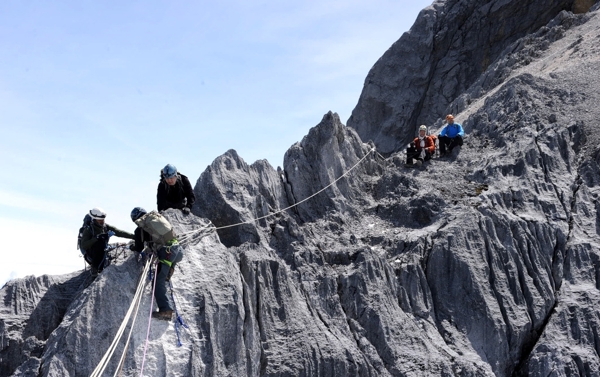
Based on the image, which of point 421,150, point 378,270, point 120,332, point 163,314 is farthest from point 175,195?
point 421,150

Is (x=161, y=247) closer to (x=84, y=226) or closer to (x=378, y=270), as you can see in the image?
(x=84, y=226)

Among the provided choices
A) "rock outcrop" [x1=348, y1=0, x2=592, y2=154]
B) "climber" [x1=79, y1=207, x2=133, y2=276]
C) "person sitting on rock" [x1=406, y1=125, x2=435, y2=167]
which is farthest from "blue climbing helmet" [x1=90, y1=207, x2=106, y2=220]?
"rock outcrop" [x1=348, y1=0, x2=592, y2=154]

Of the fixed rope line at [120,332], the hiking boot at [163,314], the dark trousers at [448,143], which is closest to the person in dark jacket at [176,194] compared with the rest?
the fixed rope line at [120,332]

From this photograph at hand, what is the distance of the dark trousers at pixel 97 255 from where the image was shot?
54.3 feet

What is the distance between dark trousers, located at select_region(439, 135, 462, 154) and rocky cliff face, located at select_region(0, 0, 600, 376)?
335mm

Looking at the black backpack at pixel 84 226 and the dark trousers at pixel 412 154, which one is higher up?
the dark trousers at pixel 412 154

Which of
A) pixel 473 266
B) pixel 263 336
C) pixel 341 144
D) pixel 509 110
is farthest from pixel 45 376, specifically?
pixel 509 110

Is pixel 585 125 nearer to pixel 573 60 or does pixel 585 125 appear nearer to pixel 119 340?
pixel 573 60

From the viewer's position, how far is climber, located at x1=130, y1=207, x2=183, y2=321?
1569cm

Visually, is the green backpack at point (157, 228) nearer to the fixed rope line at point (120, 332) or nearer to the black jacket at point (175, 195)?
the fixed rope line at point (120, 332)

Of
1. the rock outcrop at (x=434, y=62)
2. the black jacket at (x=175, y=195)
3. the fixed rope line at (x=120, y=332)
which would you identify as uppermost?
the rock outcrop at (x=434, y=62)

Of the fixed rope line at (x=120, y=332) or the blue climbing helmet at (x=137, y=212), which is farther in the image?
the blue climbing helmet at (x=137, y=212)

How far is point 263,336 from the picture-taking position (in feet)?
56.3

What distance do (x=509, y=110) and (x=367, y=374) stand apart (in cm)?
1220
